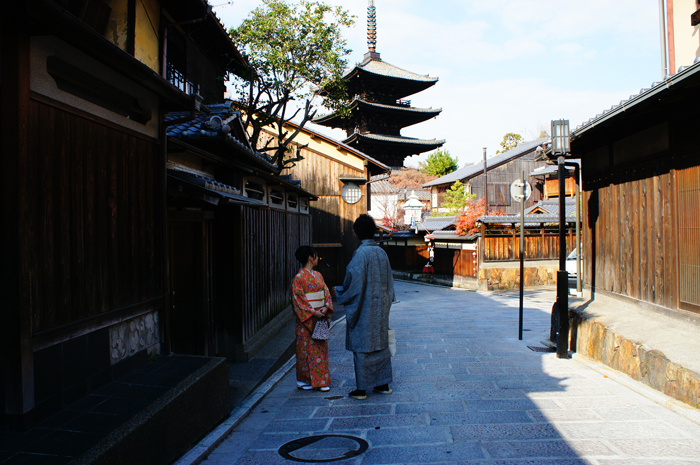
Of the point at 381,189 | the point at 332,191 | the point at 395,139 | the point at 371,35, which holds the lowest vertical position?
the point at 332,191

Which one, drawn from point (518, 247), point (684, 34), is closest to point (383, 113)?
point (518, 247)

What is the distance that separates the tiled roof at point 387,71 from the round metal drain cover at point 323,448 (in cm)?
2963

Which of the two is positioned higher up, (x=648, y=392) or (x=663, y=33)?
(x=663, y=33)

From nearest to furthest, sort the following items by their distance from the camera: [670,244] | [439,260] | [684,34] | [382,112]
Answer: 1. [670,244]
2. [684,34]
3. [439,260]
4. [382,112]

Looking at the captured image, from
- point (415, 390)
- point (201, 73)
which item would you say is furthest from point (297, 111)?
point (415, 390)

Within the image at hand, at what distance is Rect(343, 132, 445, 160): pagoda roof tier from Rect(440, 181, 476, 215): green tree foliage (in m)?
5.90

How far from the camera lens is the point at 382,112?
3319 centimetres

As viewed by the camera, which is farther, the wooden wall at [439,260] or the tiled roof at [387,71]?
the tiled roof at [387,71]

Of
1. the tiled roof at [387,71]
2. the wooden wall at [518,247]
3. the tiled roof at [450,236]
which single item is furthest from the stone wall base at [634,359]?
the tiled roof at [387,71]

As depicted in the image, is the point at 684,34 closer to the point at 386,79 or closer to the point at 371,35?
the point at 386,79

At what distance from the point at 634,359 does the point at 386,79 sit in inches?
1164

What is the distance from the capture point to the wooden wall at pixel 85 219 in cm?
313

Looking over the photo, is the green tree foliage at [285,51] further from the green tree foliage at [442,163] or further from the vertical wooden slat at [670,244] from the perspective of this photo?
the green tree foliage at [442,163]

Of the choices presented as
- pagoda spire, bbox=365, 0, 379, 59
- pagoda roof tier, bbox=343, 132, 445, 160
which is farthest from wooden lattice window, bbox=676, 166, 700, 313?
pagoda spire, bbox=365, 0, 379, 59
